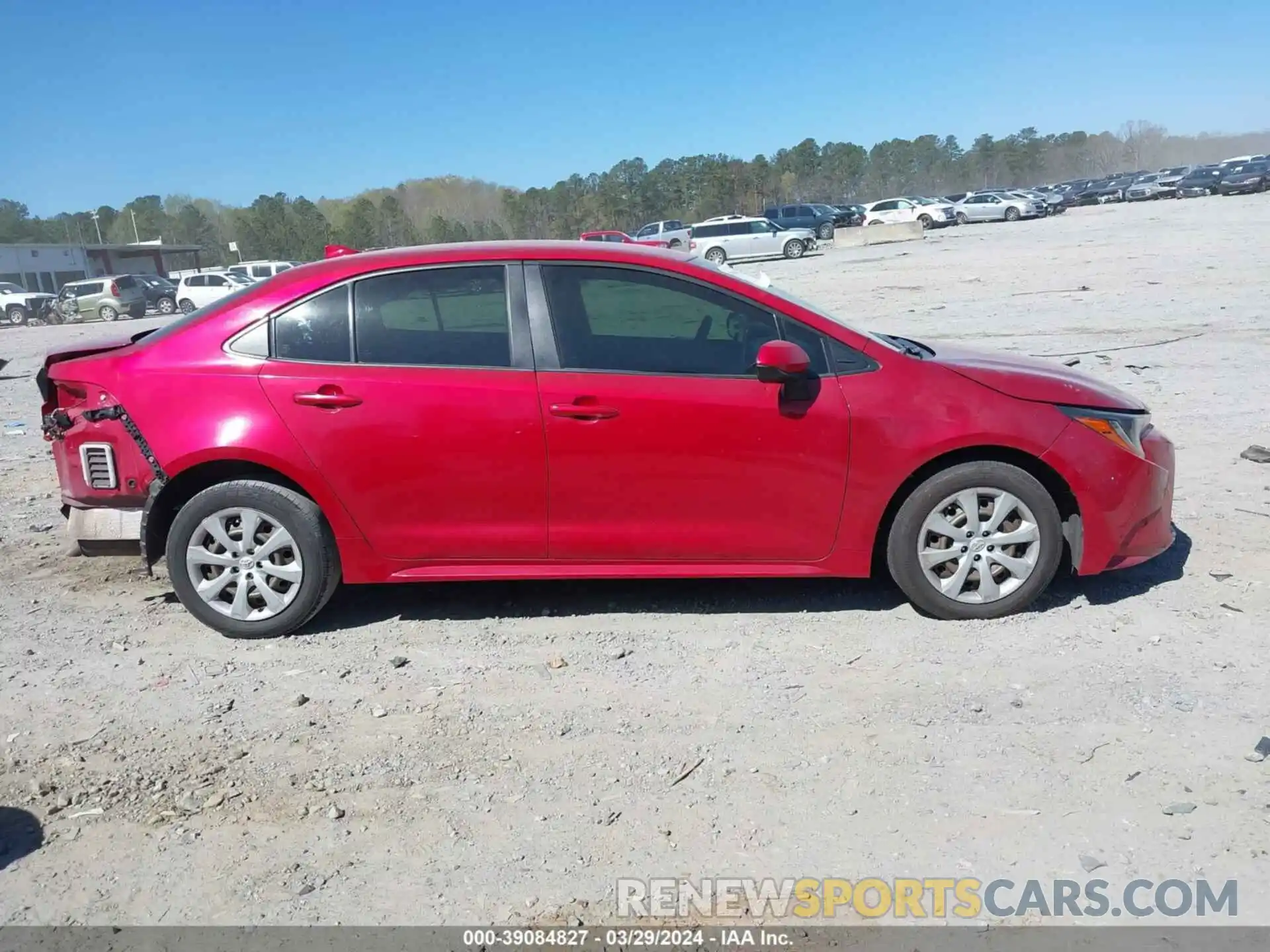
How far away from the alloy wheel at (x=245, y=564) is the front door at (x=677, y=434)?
1225 mm

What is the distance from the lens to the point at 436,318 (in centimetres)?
440

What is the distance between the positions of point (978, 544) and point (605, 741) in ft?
6.15

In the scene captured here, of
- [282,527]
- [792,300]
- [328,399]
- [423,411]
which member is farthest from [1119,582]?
[282,527]

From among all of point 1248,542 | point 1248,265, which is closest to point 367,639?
point 1248,542

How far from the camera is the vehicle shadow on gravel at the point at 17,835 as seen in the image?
3066 millimetres

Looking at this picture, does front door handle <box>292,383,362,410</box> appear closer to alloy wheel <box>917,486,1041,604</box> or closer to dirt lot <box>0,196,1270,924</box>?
dirt lot <box>0,196,1270,924</box>

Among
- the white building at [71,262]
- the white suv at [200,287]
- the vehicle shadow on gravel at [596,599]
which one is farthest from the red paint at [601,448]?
the white building at [71,262]

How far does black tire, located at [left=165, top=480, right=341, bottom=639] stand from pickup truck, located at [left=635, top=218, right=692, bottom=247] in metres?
35.7

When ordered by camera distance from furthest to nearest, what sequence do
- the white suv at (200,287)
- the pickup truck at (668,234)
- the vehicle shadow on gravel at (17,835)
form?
the pickup truck at (668,234) → the white suv at (200,287) → the vehicle shadow on gravel at (17,835)

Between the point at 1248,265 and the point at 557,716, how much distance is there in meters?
19.0

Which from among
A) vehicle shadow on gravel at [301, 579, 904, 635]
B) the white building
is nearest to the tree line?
the white building

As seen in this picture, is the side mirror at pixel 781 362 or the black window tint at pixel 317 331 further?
the black window tint at pixel 317 331

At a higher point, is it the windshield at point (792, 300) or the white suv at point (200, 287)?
the white suv at point (200, 287)

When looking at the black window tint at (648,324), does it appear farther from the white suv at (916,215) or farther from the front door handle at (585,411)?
the white suv at (916,215)
